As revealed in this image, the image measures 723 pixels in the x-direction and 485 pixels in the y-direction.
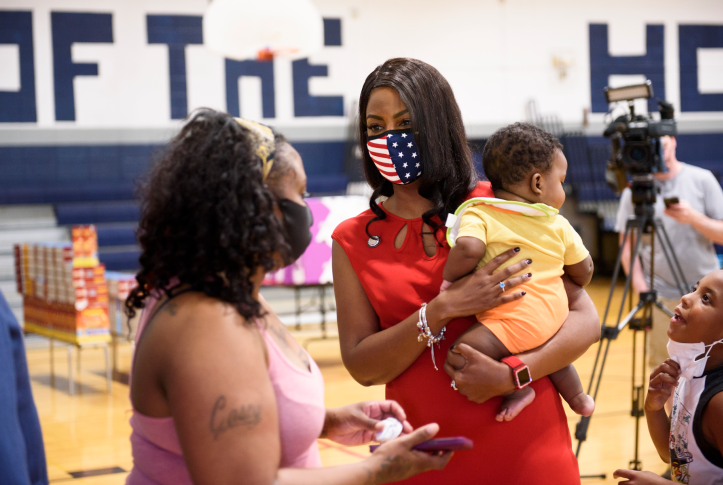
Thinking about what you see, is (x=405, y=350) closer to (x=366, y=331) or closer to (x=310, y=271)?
(x=366, y=331)

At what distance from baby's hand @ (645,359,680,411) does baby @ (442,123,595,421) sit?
0.18m

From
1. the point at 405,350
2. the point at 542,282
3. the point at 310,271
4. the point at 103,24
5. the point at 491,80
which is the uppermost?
the point at 103,24

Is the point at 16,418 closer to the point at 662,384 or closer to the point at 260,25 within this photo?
the point at 662,384

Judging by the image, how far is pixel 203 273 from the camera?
106 centimetres

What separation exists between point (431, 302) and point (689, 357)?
24.9 inches

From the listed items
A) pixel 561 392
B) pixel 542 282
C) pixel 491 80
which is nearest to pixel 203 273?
pixel 542 282

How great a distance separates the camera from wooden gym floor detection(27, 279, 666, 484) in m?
3.68

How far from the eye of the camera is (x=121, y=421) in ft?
15.1

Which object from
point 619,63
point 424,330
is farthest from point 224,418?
point 619,63

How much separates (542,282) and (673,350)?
0.37 meters

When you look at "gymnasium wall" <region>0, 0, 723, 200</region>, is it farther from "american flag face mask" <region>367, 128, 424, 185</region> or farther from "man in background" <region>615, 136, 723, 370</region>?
"american flag face mask" <region>367, 128, 424, 185</region>

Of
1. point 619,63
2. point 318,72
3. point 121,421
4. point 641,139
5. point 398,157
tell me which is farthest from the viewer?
point 619,63

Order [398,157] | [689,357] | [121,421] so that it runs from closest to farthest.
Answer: [398,157] < [689,357] < [121,421]

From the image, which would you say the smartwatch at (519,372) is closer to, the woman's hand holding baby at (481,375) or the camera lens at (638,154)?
the woman's hand holding baby at (481,375)
